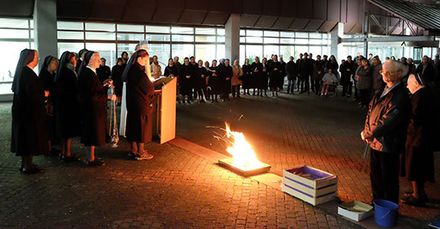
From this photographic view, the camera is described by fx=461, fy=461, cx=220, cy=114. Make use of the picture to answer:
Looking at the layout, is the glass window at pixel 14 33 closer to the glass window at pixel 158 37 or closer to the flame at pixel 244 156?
the glass window at pixel 158 37

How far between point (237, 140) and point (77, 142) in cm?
436

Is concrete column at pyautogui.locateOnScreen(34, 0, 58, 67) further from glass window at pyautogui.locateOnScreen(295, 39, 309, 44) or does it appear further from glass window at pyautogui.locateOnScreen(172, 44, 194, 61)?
glass window at pyautogui.locateOnScreen(295, 39, 309, 44)

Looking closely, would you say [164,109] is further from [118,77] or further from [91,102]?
[118,77]

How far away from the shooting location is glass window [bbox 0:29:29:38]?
63.6ft

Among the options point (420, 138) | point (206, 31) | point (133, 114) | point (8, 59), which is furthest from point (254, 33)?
point (420, 138)

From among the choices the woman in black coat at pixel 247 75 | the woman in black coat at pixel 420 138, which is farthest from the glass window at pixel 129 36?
the woman in black coat at pixel 420 138

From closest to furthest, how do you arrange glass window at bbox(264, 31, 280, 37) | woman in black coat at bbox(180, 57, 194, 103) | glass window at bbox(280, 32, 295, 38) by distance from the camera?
woman in black coat at bbox(180, 57, 194, 103), glass window at bbox(264, 31, 280, 37), glass window at bbox(280, 32, 295, 38)

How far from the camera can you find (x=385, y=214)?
211 inches

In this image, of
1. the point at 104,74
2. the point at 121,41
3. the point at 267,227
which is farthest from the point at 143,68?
the point at 121,41

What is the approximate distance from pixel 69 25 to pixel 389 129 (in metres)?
18.0

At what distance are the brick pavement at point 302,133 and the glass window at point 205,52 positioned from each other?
611cm

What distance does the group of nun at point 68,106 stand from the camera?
7570 mm

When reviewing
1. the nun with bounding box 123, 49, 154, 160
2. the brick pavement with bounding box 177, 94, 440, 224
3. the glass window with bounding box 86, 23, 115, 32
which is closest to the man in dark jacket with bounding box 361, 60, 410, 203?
the brick pavement with bounding box 177, 94, 440, 224

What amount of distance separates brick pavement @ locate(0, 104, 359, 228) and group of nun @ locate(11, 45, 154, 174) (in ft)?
1.45
